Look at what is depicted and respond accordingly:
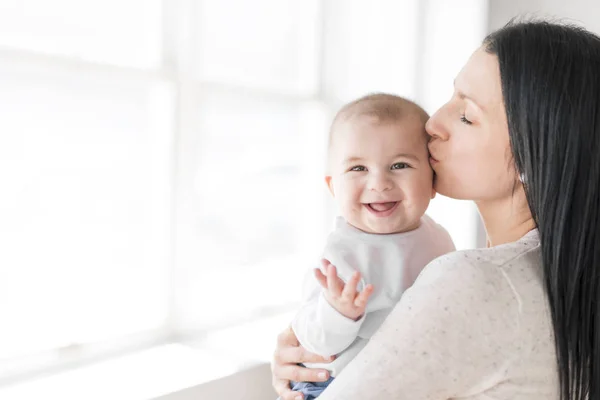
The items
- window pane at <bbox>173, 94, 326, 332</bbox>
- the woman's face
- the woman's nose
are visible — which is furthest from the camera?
window pane at <bbox>173, 94, 326, 332</bbox>

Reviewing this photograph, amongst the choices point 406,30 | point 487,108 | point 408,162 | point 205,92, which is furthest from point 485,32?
point 487,108

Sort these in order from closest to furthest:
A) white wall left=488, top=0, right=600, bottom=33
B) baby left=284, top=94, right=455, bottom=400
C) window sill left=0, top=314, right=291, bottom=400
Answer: baby left=284, top=94, right=455, bottom=400 < window sill left=0, top=314, right=291, bottom=400 < white wall left=488, top=0, right=600, bottom=33

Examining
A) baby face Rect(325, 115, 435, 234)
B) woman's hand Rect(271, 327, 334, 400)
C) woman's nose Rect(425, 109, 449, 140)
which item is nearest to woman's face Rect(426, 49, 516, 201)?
woman's nose Rect(425, 109, 449, 140)

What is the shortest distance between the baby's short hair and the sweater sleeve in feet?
1.71

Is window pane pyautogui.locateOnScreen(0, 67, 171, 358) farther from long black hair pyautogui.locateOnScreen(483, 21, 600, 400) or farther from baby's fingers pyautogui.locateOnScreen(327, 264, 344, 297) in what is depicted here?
long black hair pyautogui.locateOnScreen(483, 21, 600, 400)

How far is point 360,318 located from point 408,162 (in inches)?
14.1

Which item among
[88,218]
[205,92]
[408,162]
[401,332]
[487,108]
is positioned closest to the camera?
[401,332]

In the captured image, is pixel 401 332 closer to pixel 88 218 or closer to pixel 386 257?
pixel 386 257

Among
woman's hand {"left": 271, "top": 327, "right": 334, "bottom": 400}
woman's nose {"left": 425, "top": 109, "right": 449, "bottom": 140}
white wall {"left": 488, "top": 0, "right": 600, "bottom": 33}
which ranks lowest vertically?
woman's hand {"left": 271, "top": 327, "right": 334, "bottom": 400}

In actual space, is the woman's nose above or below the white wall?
below

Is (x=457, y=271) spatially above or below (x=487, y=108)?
below

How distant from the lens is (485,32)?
8.92 ft

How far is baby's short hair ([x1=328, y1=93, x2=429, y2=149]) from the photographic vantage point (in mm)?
1403

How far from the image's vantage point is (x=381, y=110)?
1412 mm
